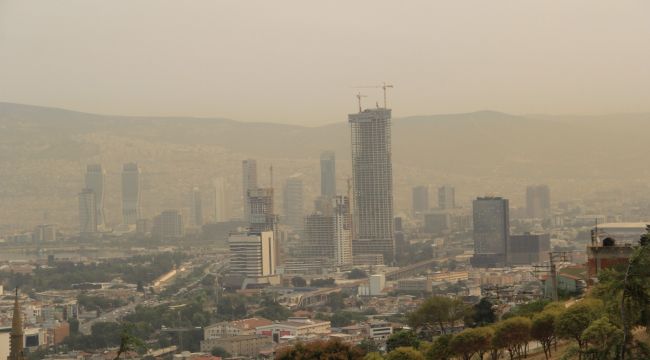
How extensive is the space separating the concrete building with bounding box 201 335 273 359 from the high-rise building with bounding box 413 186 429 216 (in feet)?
219

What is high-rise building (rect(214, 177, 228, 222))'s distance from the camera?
377 ft

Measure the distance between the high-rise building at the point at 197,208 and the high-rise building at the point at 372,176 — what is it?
2506 centimetres

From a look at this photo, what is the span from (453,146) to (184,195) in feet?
82.5

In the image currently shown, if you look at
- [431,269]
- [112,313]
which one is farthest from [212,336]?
[431,269]

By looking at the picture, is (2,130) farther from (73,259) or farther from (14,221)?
(73,259)

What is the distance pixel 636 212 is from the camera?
82.4 m

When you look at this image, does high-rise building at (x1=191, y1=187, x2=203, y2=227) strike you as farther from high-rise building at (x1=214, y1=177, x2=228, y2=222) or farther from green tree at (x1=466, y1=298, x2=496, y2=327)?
green tree at (x1=466, y1=298, x2=496, y2=327)

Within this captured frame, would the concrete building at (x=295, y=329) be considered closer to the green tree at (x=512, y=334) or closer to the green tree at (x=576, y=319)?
the green tree at (x=512, y=334)

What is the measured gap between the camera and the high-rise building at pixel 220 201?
115 meters

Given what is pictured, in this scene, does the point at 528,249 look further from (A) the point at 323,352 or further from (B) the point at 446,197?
(A) the point at 323,352

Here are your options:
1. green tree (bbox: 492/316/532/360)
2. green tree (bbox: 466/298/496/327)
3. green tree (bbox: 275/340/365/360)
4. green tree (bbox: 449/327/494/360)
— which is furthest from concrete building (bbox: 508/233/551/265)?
green tree (bbox: 492/316/532/360)

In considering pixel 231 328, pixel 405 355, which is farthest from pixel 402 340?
pixel 231 328

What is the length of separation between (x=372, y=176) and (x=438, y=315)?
65.6 meters

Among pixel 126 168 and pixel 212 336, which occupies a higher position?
pixel 126 168
